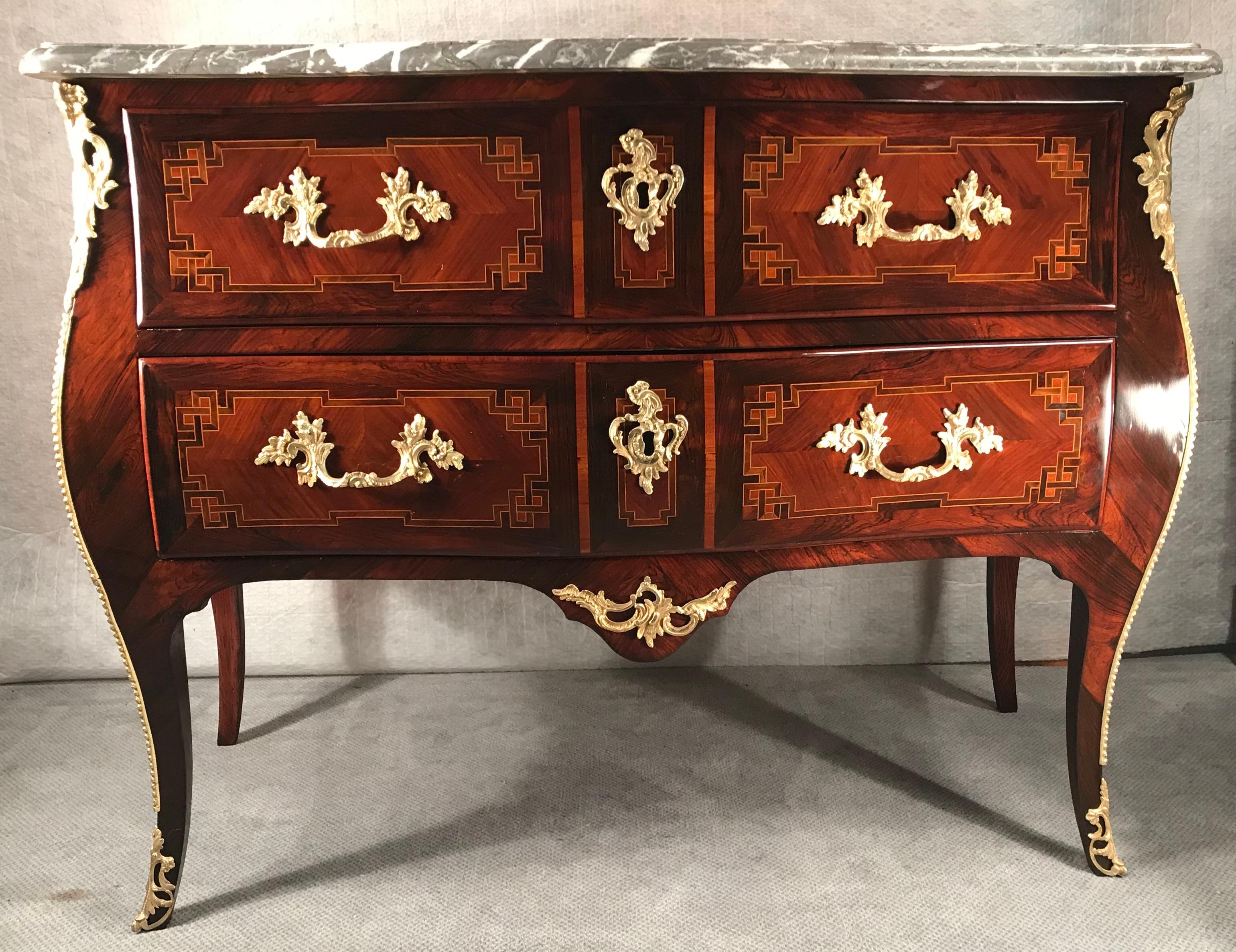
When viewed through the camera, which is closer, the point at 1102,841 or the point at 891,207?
the point at 891,207

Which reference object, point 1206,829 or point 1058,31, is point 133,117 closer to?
point 1058,31

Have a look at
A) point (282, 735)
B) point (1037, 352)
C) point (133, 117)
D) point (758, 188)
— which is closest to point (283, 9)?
point (133, 117)

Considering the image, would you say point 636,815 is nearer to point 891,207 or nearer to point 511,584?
point 511,584

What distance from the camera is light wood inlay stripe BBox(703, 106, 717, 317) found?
0.99 meters

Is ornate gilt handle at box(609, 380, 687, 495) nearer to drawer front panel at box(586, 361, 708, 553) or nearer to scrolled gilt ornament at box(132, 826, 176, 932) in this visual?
drawer front panel at box(586, 361, 708, 553)

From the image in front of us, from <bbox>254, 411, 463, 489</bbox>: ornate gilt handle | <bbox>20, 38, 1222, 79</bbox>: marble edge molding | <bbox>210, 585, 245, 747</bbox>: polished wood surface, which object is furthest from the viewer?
<bbox>210, 585, 245, 747</bbox>: polished wood surface

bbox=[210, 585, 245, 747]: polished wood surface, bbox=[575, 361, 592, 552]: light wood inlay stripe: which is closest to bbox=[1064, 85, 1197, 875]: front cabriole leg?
bbox=[575, 361, 592, 552]: light wood inlay stripe

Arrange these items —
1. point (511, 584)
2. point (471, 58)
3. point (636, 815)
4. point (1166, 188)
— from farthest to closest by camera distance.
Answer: point (511, 584), point (636, 815), point (1166, 188), point (471, 58)

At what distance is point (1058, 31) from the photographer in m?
1.65

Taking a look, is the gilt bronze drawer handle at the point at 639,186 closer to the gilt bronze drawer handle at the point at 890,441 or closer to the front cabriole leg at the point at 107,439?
the gilt bronze drawer handle at the point at 890,441

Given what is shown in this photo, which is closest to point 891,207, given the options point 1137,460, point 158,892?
point 1137,460

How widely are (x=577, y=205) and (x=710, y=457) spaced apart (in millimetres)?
299

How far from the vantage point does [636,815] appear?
55.2 inches

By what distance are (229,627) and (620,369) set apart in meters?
0.92
